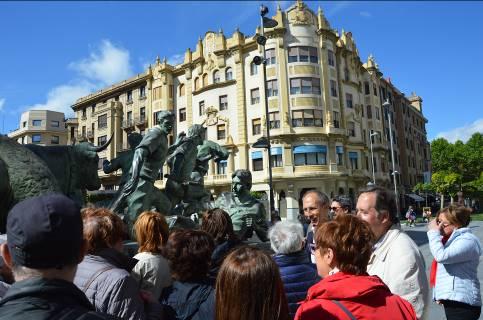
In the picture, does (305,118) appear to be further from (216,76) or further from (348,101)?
(216,76)

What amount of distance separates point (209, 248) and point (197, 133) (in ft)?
28.5

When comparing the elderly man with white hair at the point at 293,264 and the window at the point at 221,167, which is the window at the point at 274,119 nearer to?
the window at the point at 221,167

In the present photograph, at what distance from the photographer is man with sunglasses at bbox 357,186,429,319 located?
2.67 metres

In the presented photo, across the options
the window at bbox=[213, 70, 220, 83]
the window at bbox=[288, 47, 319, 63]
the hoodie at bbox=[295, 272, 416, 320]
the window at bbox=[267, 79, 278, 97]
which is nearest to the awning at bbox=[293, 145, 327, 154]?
the window at bbox=[267, 79, 278, 97]

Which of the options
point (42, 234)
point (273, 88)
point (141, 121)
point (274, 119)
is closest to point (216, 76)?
A: point (273, 88)

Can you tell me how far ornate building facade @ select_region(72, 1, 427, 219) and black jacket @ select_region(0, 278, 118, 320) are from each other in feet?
112

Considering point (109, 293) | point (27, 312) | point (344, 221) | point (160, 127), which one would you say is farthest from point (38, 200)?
point (160, 127)

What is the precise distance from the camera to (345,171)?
38656 mm

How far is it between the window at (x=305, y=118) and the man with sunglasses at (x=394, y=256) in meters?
35.0

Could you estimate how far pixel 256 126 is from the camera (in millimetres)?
39469

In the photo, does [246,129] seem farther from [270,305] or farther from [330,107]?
[270,305]

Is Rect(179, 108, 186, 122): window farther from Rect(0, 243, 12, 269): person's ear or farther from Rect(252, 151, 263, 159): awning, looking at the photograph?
Rect(0, 243, 12, 269): person's ear

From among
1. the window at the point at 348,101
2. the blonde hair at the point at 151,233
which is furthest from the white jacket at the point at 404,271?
the window at the point at 348,101

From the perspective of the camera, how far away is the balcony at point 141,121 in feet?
160
